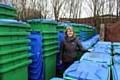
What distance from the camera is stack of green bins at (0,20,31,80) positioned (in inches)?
102

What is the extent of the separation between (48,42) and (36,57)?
0.59 m

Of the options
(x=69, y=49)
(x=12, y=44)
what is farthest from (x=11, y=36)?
(x=69, y=49)

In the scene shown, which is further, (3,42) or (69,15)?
(69,15)

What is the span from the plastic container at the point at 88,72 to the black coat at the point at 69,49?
1616 millimetres

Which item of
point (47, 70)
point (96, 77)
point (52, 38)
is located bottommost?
point (47, 70)

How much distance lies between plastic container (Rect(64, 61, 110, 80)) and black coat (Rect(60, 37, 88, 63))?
5.30 feet

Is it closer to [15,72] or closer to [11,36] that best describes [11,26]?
[11,36]

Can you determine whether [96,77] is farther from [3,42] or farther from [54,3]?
[54,3]

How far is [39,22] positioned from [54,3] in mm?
8475

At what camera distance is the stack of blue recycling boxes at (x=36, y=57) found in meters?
3.65

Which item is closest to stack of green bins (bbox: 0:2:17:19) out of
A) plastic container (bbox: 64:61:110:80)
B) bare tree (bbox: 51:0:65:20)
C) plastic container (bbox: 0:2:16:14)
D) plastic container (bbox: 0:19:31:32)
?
plastic container (bbox: 0:2:16:14)

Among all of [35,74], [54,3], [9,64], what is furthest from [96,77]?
[54,3]

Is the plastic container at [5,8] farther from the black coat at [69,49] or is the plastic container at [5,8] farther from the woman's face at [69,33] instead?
the black coat at [69,49]

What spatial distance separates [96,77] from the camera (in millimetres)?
2326
